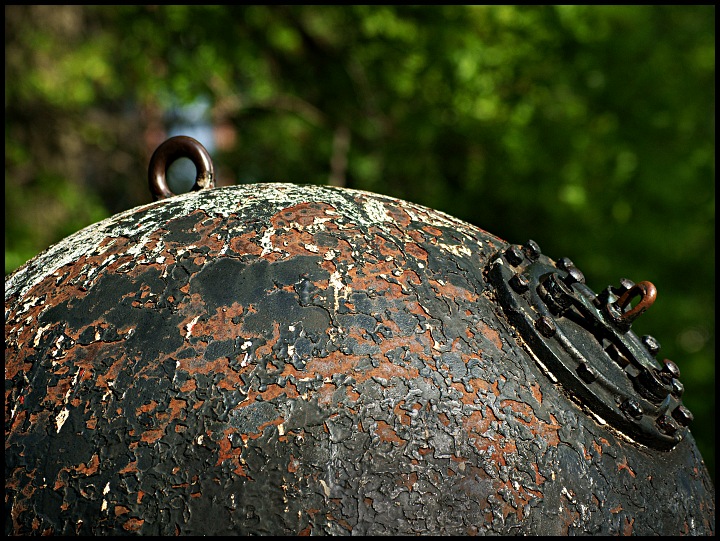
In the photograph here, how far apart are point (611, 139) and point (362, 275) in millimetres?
4293

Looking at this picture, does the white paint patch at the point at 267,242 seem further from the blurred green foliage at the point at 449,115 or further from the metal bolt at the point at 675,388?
the blurred green foliage at the point at 449,115

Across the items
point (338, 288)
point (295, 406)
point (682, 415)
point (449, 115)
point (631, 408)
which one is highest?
point (338, 288)

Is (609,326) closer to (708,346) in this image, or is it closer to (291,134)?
(708,346)

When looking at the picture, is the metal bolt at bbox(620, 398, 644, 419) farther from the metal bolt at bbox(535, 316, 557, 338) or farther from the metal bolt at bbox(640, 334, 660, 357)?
the metal bolt at bbox(640, 334, 660, 357)

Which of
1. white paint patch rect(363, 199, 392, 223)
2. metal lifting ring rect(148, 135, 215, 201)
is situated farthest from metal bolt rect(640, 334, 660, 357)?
metal lifting ring rect(148, 135, 215, 201)

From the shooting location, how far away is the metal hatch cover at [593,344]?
1873 mm

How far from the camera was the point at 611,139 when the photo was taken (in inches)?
222

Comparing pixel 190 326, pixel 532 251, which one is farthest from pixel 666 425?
pixel 190 326

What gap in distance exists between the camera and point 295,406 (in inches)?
66.4

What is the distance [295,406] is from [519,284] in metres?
0.69

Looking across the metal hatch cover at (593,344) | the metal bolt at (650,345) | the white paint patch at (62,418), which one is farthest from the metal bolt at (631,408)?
the white paint patch at (62,418)

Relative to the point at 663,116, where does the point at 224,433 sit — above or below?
above

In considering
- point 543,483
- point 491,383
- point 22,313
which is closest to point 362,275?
point 491,383

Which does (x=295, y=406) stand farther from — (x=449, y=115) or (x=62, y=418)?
(x=449, y=115)
